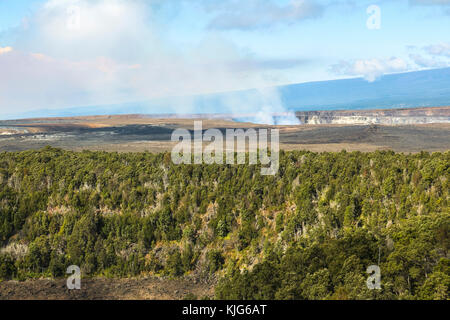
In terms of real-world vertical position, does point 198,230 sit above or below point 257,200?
below

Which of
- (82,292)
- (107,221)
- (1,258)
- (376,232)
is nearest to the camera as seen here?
(376,232)

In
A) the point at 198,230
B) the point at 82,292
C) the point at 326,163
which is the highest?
the point at 326,163

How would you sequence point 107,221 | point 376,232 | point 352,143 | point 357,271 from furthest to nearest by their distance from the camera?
point 352,143, point 107,221, point 376,232, point 357,271

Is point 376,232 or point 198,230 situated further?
point 198,230
